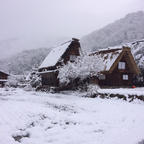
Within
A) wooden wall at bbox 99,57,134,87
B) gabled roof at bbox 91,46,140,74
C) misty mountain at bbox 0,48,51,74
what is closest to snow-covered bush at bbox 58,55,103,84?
gabled roof at bbox 91,46,140,74

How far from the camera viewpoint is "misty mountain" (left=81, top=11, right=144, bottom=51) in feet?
274

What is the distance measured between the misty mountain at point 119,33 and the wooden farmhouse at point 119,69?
1740 inches

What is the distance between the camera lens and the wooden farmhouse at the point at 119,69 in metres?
33.0

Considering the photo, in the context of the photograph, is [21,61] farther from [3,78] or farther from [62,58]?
[62,58]

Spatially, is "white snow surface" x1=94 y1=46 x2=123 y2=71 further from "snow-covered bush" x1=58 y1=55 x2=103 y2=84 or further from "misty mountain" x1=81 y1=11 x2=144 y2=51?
"misty mountain" x1=81 y1=11 x2=144 y2=51

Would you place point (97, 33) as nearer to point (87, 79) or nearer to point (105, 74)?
point (105, 74)

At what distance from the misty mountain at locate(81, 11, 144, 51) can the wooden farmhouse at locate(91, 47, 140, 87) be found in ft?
145

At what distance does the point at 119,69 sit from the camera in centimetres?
3469

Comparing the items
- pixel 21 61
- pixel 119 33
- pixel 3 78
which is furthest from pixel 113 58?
pixel 21 61

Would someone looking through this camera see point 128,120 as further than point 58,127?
Yes

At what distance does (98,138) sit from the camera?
7.15 metres

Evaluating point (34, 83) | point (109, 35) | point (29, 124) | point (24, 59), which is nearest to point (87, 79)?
point (34, 83)

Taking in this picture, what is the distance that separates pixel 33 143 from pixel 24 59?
379 feet

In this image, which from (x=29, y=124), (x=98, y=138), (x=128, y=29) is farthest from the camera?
(x=128, y=29)
